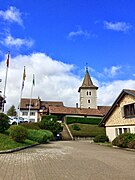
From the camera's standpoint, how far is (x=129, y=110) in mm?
23797

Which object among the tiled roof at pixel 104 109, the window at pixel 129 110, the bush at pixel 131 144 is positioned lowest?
the bush at pixel 131 144

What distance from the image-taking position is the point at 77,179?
7059mm

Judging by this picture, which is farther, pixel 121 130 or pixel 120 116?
pixel 120 116

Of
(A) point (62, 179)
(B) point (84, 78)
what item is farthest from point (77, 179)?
(B) point (84, 78)

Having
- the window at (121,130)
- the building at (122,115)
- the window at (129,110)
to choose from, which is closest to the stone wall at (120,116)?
the building at (122,115)

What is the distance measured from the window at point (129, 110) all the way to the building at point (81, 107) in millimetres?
34348

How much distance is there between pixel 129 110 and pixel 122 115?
1306mm

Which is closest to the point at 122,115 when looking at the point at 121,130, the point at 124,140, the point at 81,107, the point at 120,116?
the point at 120,116

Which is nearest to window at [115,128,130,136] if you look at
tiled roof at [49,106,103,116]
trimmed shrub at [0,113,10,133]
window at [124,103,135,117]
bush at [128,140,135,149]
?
window at [124,103,135,117]

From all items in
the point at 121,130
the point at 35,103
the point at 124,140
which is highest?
the point at 35,103

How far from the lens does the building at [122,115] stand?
76.3 ft

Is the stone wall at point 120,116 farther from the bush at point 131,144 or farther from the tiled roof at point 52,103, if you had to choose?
the tiled roof at point 52,103

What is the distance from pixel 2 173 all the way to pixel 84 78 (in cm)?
7531

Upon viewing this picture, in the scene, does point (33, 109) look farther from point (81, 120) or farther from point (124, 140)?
point (124, 140)
